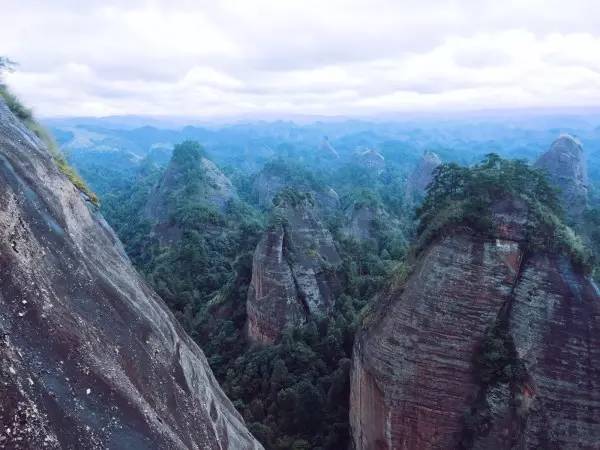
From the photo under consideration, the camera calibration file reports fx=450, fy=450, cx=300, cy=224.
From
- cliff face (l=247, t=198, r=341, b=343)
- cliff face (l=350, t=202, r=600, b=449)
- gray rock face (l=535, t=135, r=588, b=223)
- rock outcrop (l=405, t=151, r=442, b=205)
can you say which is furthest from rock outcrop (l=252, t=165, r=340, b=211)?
cliff face (l=350, t=202, r=600, b=449)

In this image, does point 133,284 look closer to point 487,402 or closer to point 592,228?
point 487,402

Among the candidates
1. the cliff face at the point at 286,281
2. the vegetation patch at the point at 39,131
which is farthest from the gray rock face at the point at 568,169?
the vegetation patch at the point at 39,131

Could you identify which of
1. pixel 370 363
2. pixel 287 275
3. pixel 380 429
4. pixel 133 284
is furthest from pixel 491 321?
pixel 287 275

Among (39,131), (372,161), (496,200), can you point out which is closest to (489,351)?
(496,200)

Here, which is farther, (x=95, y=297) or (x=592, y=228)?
(x=592, y=228)

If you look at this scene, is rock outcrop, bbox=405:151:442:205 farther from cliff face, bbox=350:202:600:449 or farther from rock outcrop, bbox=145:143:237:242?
cliff face, bbox=350:202:600:449

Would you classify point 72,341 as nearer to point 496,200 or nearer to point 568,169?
point 496,200
